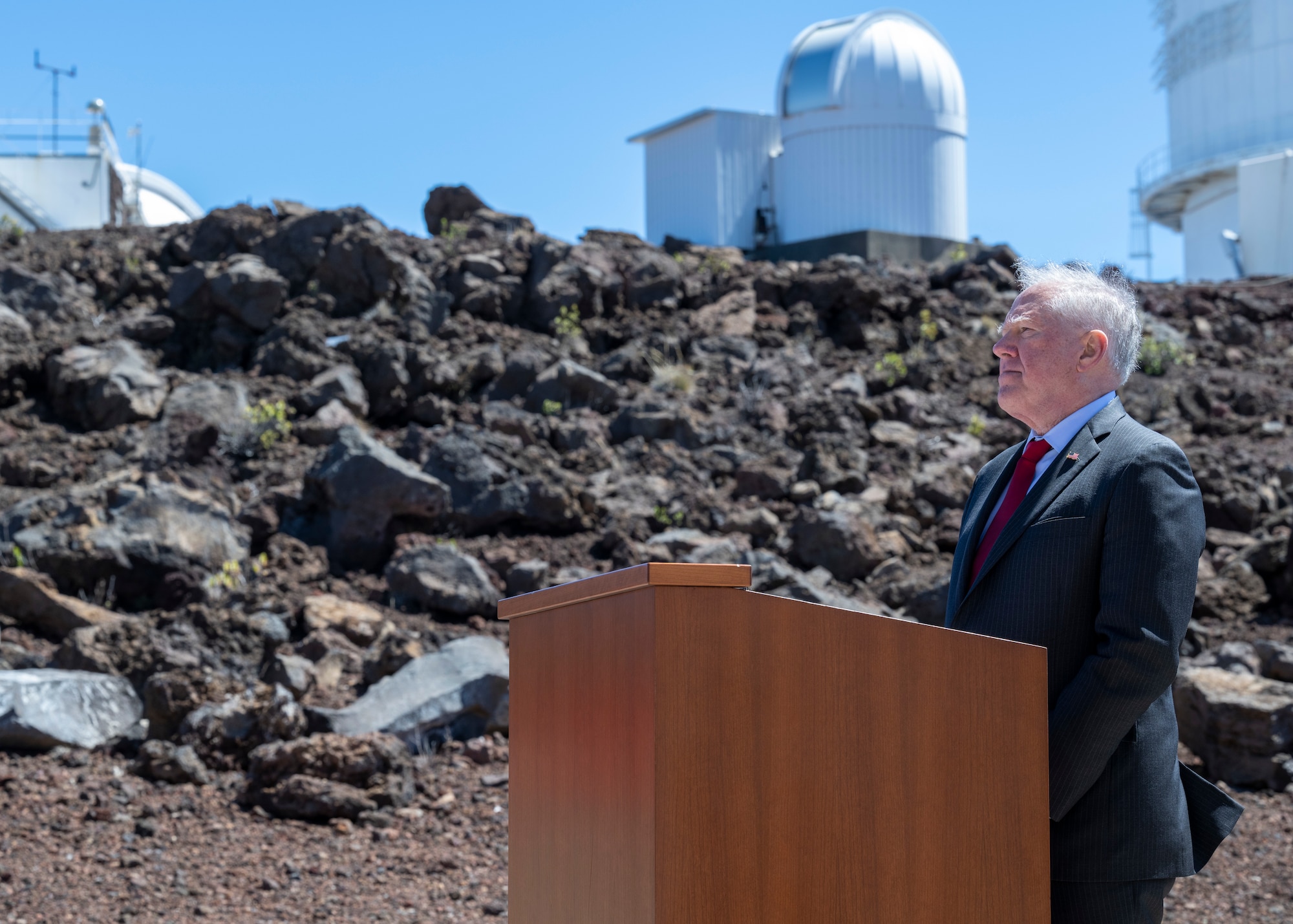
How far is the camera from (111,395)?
35.1ft

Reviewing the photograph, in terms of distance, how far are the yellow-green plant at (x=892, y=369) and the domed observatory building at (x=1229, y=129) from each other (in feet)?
36.1

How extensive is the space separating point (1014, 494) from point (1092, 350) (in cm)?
32

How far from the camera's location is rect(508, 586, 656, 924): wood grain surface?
5.29 ft

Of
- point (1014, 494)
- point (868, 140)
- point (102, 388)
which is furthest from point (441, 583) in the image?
point (868, 140)

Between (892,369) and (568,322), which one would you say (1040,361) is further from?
(568,322)

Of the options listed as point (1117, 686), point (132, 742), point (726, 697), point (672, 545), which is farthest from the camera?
point (672, 545)

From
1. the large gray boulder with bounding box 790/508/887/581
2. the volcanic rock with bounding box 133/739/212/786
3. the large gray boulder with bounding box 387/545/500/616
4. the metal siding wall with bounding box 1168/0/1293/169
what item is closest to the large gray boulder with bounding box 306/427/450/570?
the large gray boulder with bounding box 387/545/500/616

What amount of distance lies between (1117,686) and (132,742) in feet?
18.0

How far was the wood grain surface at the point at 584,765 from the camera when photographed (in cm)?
161

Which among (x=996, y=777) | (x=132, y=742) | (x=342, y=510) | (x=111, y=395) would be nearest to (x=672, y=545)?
(x=342, y=510)

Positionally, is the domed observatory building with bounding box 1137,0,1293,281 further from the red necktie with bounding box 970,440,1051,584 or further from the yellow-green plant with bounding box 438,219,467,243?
the red necktie with bounding box 970,440,1051,584

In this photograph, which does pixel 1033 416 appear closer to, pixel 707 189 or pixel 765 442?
pixel 765 442

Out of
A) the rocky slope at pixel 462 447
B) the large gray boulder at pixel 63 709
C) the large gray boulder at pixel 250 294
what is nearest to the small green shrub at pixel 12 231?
the rocky slope at pixel 462 447

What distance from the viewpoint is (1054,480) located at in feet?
7.46
